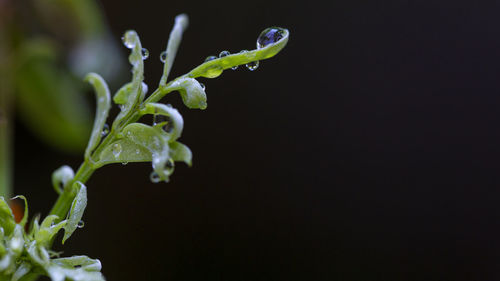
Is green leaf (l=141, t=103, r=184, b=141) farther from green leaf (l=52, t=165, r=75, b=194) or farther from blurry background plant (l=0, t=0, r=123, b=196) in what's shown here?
blurry background plant (l=0, t=0, r=123, b=196)

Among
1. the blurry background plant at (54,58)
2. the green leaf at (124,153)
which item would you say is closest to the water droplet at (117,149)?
the green leaf at (124,153)

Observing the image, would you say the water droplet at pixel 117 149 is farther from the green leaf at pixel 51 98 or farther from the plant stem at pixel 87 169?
the green leaf at pixel 51 98

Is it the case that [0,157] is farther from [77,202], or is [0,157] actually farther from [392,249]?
[392,249]

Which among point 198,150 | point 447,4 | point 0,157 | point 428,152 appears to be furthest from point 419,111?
point 0,157

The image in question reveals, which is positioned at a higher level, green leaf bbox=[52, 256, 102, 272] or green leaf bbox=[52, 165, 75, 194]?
green leaf bbox=[52, 165, 75, 194]

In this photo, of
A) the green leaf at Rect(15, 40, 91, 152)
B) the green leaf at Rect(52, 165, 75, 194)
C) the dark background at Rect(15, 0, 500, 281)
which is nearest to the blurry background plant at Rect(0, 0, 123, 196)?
the green leaf at Rect(15, 40, 91, 152)

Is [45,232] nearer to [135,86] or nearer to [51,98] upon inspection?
[135,86]
